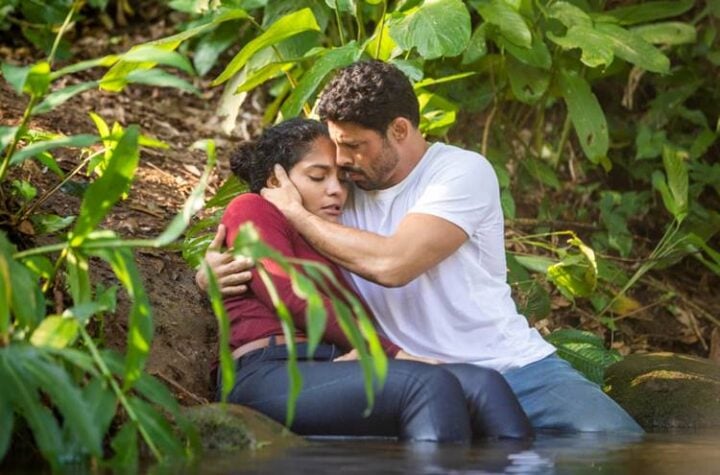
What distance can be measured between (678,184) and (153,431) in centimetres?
354

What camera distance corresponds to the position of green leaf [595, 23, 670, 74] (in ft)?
22.6

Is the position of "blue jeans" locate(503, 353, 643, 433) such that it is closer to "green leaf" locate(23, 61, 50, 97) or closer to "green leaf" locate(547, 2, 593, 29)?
"green leaf" locate(23, 61, 50, 97)

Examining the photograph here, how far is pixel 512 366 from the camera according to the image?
5180mm

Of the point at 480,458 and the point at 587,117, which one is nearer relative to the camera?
the point at 480,458

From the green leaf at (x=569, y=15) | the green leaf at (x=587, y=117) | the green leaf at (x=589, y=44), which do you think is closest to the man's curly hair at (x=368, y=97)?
the green leaf at (x=589, y=44)

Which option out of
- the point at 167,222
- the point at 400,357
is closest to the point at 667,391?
the point at 400,357

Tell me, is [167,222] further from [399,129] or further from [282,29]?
[399,129]

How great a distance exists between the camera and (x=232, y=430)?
452cm

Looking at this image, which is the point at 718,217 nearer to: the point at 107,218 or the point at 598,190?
the point at 598,190

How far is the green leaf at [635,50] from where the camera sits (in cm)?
688

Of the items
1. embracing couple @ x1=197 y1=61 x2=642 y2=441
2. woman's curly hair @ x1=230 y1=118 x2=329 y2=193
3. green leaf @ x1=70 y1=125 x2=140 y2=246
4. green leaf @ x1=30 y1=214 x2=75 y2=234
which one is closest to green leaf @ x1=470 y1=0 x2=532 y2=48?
embracing couple @ x1=197 y1=61 x2=642 y2=441

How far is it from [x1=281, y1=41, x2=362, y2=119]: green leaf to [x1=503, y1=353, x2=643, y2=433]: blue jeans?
149cm

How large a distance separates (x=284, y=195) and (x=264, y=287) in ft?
1.19

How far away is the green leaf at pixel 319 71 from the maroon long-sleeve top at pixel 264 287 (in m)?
1.00
